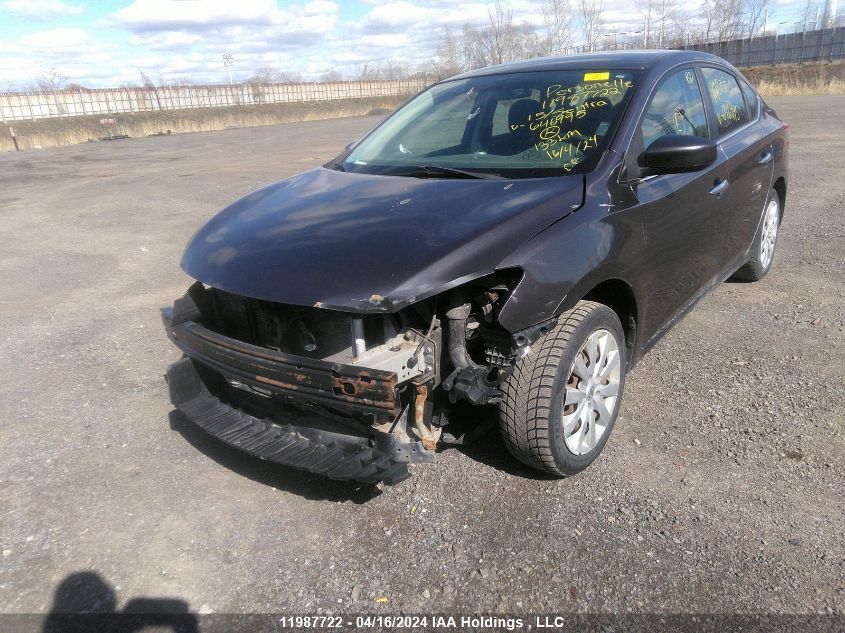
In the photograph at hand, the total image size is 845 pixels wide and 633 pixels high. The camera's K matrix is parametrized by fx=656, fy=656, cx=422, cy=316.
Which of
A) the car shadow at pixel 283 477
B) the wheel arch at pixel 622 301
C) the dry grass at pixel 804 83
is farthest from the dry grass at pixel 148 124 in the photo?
the wheel arch at pixel 622 301

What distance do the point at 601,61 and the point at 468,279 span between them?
2054mm

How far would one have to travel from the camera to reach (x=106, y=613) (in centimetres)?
242

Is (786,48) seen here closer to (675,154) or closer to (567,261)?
(675,154)

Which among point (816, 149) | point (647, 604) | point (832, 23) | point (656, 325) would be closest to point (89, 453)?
point (647, 604)

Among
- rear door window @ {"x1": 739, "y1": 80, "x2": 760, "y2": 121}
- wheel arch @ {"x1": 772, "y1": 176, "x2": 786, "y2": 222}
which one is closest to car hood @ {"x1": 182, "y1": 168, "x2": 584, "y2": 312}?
rear door window @ {"x1": 739, "y1": 80, "x2": 760, "y2": 121}

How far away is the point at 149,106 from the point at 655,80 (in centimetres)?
6029

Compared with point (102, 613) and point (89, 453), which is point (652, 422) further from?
point (89, 453)

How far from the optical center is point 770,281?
5.59m

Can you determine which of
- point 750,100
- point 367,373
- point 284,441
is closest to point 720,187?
point 750,100

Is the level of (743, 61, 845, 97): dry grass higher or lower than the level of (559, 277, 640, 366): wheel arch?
lower

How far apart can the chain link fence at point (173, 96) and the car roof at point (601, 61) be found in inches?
2114

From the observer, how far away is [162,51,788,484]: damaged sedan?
2508 mm

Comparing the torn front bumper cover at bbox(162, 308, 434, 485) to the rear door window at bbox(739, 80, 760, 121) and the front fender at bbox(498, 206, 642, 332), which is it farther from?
the rear door window at bbox(739, 80, 760, 121)

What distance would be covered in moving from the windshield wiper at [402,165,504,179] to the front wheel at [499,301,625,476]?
2.65ft
